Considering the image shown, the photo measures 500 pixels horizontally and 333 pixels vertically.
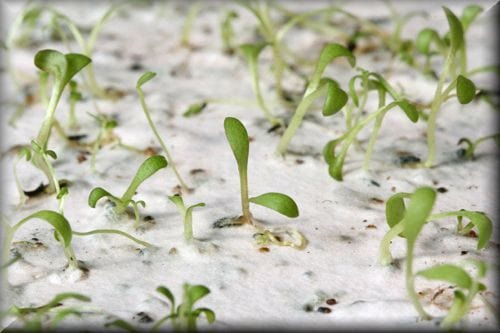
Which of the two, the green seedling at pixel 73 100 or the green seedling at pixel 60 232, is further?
the green seedling at pixel 73 100

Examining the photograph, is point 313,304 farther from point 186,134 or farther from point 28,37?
point 28,37

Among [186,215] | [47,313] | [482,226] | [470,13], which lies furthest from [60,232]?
[470,13]

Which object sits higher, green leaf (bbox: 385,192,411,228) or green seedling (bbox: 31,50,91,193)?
green seedling (bbox: 31,50,91,193)

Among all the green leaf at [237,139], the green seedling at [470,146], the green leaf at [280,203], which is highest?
the green seedling at [470,146]

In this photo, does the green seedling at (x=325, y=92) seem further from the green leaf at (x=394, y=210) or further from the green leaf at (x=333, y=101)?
the green leaf at (x=394, y=210)

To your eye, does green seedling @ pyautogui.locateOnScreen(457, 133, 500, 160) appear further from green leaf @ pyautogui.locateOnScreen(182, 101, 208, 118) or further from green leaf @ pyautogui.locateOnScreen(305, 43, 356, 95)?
green leaf @ pyautogui.locateOnScreen(182, 101, 208, 118)

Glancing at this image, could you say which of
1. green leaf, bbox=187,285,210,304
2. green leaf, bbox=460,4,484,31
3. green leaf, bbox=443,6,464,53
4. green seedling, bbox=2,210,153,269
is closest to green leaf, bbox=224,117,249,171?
green seedling, bbox=2,210,153,269

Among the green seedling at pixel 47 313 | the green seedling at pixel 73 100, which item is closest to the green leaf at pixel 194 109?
the green seedling at pixel 73 100

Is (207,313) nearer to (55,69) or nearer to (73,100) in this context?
(55,69)
